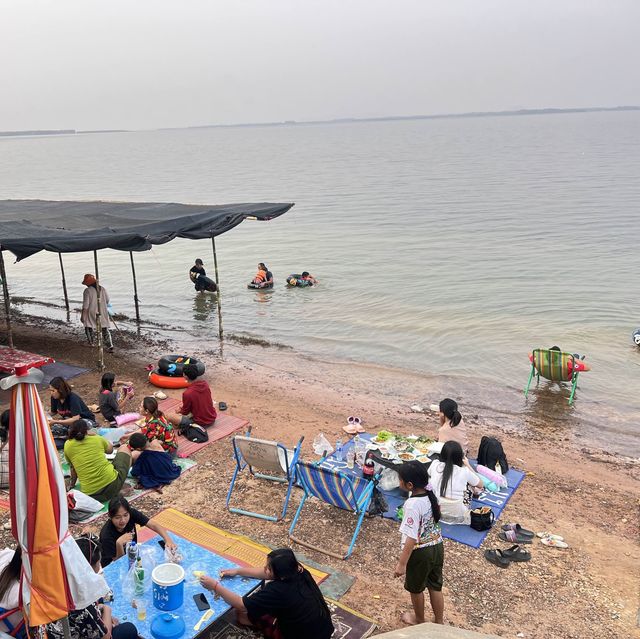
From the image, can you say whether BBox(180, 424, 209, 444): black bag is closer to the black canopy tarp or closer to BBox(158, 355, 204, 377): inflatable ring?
BBox(158, 355, 204, 377): inflatable ring

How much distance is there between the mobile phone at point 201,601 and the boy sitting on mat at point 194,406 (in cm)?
425

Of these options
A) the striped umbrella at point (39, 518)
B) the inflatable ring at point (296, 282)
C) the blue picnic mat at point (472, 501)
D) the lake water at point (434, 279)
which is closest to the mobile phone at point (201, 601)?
the striped umbrella at point (39, 518)

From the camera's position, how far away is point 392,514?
22.7ft

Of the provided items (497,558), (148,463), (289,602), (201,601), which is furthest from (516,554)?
(148,463)

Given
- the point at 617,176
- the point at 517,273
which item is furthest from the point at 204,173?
the point at 517,273

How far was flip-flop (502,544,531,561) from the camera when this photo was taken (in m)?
6.20

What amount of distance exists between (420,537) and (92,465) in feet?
12.0

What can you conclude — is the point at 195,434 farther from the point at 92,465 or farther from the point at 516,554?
the point at 516,554

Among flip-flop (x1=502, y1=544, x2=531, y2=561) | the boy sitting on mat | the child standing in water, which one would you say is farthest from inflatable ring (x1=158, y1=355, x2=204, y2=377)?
the child standing in water

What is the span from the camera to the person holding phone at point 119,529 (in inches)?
208

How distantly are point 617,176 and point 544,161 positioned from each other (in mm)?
20675

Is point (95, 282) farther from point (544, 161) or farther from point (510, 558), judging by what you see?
point (544, 161)

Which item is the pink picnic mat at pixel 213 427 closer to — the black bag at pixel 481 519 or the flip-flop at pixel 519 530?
the black bag at pixel 481 519

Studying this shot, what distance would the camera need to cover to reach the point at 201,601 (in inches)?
180
